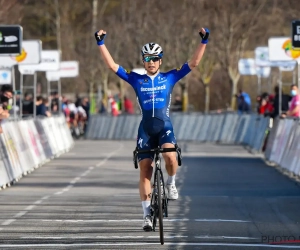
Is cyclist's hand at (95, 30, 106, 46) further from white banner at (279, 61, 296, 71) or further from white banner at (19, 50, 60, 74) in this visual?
white banner at (19, 50, 60, 74)

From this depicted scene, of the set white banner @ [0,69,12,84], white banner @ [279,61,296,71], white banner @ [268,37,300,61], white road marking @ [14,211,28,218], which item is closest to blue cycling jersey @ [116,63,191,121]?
white road marking @ [14,211,28,218]

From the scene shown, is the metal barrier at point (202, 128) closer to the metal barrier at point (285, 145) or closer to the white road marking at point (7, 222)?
the metal barrier at point (285, 145)

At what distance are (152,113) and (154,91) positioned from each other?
0.27 m

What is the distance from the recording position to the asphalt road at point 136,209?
1270cm

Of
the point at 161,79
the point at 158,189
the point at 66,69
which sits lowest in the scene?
the point at 66,69

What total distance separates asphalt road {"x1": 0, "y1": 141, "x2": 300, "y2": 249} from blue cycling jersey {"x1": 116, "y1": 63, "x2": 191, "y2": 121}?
1.38m

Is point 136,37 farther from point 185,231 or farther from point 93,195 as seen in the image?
point 185,231

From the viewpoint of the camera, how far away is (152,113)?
13.0 meters

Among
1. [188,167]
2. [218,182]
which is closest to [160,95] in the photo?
[218,182]

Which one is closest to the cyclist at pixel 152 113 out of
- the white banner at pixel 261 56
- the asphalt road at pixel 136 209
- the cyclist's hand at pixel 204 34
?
the cyclist's hand at pixel 204 34

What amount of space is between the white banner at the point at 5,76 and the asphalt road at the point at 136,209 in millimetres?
5312

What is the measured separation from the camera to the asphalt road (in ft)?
41.7

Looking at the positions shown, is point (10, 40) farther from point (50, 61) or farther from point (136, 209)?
point (50, 61)

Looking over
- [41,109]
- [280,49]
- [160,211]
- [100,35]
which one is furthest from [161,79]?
[41,109]
